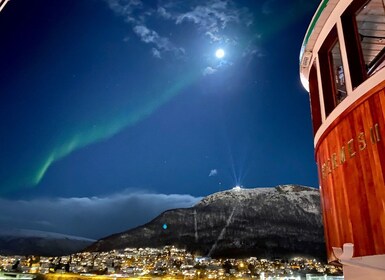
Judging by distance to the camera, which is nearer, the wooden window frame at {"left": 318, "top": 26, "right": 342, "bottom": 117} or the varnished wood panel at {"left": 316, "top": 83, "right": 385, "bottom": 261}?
the varnished wood panel at {"left": 316, "top": 83, "right": 385, "bottom": 261}

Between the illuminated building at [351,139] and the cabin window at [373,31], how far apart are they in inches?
0.8

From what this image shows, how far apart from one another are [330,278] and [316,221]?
100889 millimetres

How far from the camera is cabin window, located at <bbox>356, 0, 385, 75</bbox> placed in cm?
572

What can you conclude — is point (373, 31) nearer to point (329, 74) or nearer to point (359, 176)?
point (329, 74)

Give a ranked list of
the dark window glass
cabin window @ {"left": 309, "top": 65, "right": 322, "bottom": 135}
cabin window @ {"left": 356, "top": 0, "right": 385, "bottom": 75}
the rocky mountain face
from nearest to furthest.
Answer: cabin window @ {"left": 356, "top": 0, "right": 385, "bottom": 75} → cabin window @ {"left": 309, "top": 65, "right": 322, "bottom": 135} → the dark window glass → the rocky mountain face

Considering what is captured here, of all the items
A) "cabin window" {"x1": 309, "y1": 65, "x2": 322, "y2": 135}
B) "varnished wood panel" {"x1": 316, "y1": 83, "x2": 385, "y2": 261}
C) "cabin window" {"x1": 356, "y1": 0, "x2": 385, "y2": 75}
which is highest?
"cabin window" {"x1": 356, "y1": 0, "x2": 385, "y2": 75}

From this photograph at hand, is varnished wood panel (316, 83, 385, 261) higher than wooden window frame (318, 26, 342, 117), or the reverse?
wooden window frame (318, 26, 342, 117)

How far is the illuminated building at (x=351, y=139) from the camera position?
11.7 ft

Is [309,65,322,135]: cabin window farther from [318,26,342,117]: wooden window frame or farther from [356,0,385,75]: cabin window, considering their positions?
[356,0,385,75]: cabin window

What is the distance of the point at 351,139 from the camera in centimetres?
422

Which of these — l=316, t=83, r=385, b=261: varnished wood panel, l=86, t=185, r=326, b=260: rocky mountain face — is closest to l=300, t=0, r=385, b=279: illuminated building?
l=316, t=83, r=385, b=261: varnished wood panel

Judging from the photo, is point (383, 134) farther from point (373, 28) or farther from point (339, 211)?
point (373, 28)

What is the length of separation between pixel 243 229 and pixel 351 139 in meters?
108

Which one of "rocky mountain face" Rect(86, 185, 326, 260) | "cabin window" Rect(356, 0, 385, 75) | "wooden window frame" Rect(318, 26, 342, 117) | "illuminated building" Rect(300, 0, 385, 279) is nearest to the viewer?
"illuminated building" Rect(300, 0, 385, 279)
